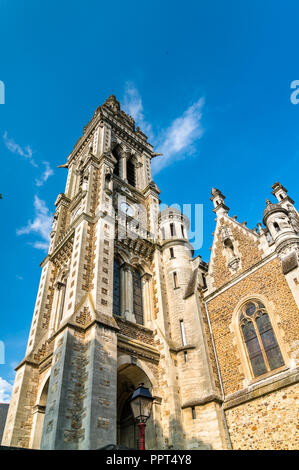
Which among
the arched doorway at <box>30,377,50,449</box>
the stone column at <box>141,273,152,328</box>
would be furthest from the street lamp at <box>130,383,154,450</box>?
the stone column at <box>141,273,152,328</box>

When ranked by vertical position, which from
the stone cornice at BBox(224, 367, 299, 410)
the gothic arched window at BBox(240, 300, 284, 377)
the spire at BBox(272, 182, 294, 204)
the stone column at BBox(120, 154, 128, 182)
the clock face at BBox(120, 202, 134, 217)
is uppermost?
the stone column at BBox(120, 154, 128, 182)

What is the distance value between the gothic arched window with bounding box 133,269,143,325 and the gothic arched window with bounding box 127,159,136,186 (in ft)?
33.9

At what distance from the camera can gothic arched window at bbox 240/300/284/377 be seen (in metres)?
14.0

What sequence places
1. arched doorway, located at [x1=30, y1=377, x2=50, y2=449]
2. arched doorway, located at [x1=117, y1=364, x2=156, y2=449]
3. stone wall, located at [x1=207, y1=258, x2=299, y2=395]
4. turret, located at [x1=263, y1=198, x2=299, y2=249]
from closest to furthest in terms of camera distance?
stone wall, located at [x1=207, y1=258, x2=299, y2=395]
arched doorway, located at [x1=30, y1=377, x2=50, y2=449]
turret, located at [x1=263, y1=198, x2=299, y2=249]
arched doorway, located at [x1=117, y1=364, x2=156, y2=449]

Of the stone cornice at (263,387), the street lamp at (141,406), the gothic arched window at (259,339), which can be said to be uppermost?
the gothic arched window at (259,339)

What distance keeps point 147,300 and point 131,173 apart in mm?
13690

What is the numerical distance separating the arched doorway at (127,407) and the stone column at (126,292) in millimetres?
2474

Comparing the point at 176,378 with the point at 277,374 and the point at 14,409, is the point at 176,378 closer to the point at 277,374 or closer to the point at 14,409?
the point at 277,374

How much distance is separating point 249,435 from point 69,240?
44.9ft

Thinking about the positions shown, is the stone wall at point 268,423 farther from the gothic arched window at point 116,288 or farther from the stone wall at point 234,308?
the gothic arched window at point 116,288

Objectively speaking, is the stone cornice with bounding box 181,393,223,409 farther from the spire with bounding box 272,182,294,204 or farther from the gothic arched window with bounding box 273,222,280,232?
the spire with bounding box 272,182,294,204

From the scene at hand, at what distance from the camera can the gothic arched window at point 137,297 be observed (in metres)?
18.6

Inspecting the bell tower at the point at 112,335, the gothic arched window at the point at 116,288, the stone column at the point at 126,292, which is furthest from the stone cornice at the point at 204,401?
the gothic arched window at the point at 116,288
